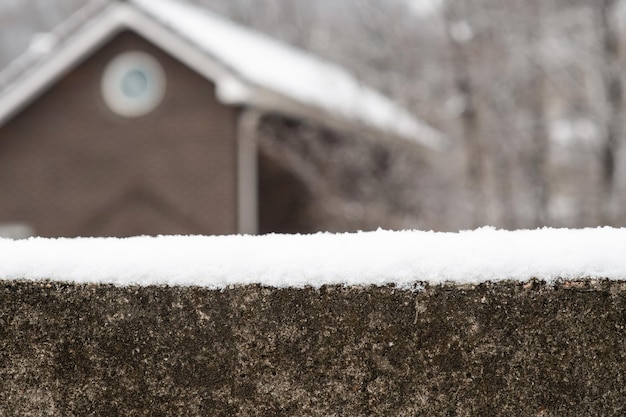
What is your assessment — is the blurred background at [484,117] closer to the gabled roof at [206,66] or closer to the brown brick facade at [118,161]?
the gabled roof at [206,66]

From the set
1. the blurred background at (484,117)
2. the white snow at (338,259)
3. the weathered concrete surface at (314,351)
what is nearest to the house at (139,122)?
the blurred background at (484,117)

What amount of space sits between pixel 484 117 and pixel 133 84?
22.6 ft

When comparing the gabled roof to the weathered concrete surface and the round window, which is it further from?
the weathered concrete surface

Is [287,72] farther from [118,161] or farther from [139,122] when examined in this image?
[118,161]

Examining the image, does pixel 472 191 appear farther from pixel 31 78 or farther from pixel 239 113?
pixel 31 78

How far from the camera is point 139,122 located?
13562 mm

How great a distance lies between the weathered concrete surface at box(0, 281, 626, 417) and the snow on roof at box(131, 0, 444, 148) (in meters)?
10.0

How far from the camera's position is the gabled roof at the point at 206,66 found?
12539 millimetres

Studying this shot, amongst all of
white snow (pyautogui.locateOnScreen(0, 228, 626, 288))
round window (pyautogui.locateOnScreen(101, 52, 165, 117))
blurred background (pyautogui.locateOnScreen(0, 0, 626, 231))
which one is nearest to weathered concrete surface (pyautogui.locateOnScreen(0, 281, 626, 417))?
white snow (pyautogui.locateOnScreen(0, 228, 626, 288))

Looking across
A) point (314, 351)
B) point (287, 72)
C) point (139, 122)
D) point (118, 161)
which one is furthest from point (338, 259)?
point (287, 72)

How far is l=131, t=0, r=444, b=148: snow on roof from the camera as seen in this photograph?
12922 millimetres

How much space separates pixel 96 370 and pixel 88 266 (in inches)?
13.6

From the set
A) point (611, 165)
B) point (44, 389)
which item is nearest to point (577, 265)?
point (44, 389)

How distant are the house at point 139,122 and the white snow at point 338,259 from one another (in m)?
9.85
